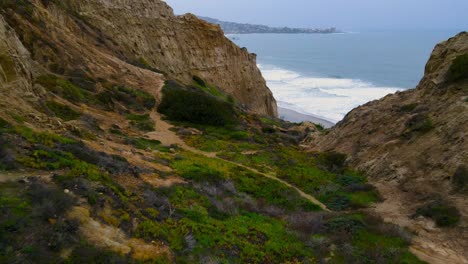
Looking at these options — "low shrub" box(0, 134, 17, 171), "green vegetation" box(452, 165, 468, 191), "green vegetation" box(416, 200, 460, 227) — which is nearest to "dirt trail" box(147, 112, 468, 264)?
"green vegetation" box(416, 200, 460, 227)

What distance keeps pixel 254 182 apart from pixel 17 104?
357 inches

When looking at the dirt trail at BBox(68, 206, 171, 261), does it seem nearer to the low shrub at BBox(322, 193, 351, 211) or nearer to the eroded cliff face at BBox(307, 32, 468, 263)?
the eroded cliff face at BBox(307, 32, 468, 263)

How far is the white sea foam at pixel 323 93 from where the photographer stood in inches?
2590

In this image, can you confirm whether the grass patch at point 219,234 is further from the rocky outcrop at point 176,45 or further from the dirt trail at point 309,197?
the rocky outcrop at point 176,45

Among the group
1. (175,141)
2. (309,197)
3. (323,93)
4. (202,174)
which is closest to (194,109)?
(175,141)

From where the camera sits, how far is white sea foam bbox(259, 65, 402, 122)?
65.8 m

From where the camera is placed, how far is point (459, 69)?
1908cm

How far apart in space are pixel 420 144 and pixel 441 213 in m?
5.27

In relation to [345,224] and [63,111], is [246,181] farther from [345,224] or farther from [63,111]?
[63,111]

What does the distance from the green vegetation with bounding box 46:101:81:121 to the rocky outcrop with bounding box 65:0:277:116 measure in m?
20.1

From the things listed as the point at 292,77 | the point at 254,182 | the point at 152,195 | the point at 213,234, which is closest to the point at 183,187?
the point at 152,195

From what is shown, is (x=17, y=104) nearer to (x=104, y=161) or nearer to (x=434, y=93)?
(x=104, y=161)

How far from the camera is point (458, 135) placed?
15219 mm

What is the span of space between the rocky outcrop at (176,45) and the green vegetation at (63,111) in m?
20.1
